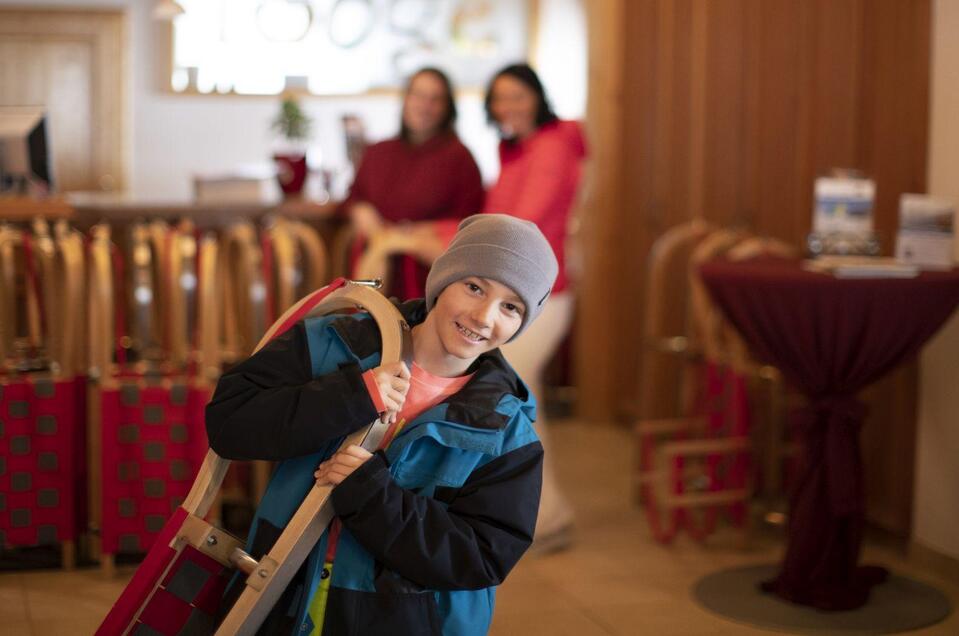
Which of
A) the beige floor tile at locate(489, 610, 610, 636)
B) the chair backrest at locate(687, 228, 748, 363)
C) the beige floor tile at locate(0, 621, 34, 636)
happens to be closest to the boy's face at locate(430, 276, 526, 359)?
the beige floor tile at locate(489, 610, 610, 636)

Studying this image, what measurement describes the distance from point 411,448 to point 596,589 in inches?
74.1

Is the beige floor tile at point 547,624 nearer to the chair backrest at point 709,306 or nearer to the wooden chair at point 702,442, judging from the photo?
the wooden chair at point 702,442

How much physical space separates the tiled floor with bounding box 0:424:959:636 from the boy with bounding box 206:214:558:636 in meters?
1.43

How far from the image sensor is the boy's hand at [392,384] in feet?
6.18

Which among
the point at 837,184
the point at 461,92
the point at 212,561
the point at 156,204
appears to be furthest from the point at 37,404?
the point at 461,92

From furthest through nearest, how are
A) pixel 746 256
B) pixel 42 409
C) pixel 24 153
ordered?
1. pixel 24 153
2. pixel 746 256
3. pixel 42 409

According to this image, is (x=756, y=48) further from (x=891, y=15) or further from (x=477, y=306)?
(x=477, y=306)

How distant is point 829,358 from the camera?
137 inches

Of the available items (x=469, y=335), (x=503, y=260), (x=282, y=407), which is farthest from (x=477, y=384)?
(x=282, y=407)

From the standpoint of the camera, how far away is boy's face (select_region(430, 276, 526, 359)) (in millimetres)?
1969

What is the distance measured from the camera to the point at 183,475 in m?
3.64

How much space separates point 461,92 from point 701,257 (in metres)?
4.32

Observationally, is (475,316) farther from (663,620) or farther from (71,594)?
(71,594)

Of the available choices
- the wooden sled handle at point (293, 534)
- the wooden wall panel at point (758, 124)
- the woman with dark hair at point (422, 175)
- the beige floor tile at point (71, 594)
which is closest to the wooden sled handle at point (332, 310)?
the wooden sled handle at point (293, 534)
